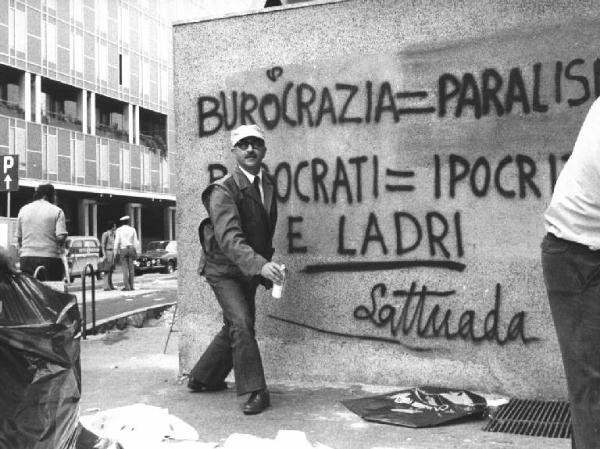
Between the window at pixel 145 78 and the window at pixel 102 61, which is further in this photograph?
the window at pixel 145 78

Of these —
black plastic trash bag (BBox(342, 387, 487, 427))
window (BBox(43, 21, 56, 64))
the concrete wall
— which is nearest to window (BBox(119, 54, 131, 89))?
window (BBox(43, 21, 56, 64))

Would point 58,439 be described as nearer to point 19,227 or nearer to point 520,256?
point 520,256

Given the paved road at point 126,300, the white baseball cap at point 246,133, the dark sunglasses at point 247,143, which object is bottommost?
the paved road at point 126,300

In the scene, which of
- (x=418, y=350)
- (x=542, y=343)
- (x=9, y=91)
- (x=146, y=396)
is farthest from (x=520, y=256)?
(x=9, y=91)

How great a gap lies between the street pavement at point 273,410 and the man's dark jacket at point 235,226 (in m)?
0.89

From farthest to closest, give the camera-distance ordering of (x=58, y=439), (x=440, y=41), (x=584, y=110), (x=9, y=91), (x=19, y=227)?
(x=9, y=91) < (x=19, y=227) < (x=440, y=41) < (x=584, y=110) < (x=58, y=439)

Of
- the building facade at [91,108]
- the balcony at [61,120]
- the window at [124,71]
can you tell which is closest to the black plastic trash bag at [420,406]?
the building facade at [91,108]

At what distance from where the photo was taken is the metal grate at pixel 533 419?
13.5ft

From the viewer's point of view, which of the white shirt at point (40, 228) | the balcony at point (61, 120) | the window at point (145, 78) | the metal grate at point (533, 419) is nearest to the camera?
the metal grate at point (533, 419)

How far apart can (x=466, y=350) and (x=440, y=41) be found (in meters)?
2.13

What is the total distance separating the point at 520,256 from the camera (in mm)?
4828

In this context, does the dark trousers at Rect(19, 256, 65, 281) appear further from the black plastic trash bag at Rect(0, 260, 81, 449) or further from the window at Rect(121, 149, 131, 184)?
the window at Rect(121, 149, 131, 184)

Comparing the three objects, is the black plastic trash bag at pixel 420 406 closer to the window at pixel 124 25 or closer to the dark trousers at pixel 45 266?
the dark trousers at pixel 45 266

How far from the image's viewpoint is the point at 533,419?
14.1 ft
